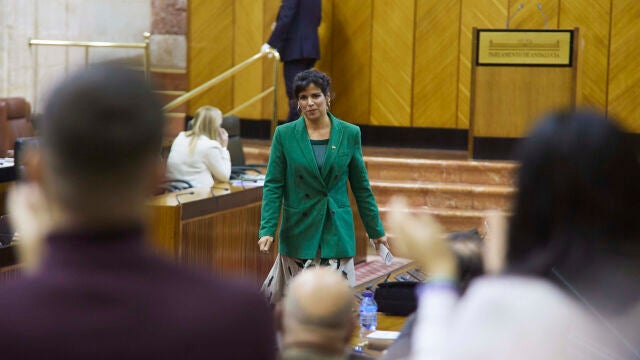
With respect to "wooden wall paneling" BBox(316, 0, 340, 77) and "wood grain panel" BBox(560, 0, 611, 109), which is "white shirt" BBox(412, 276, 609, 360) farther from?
"wooden wall paneling" BBox(316, 0, 340, 77)

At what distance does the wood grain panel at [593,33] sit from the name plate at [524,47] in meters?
1.60

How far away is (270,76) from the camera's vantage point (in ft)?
39.7

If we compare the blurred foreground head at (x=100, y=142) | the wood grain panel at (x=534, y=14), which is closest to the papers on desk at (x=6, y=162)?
the wood grain panel at (x=534, y=14)

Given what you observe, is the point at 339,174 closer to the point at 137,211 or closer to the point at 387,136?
the point at 137,211

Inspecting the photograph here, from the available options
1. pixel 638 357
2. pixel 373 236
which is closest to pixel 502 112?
pixel 373 236

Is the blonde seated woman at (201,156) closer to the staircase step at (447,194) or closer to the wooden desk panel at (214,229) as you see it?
the wooden desk panel at (214,229)

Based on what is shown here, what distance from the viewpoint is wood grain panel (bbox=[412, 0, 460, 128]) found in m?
12.0

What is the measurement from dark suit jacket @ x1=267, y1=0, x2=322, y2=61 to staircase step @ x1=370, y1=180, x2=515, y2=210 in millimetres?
1552

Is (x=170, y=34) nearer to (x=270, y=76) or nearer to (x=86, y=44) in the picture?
(x=86, y=44)

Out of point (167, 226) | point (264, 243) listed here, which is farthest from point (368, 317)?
point (167, 226)

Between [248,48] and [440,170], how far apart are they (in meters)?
2.92

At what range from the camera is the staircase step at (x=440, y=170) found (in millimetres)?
10320

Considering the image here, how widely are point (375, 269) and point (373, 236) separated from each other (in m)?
3.19

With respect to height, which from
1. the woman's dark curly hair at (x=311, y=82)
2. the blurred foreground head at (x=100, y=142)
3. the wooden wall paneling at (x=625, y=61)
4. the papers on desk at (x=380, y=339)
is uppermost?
the wooden wall paneling at (x=625, y=61)
